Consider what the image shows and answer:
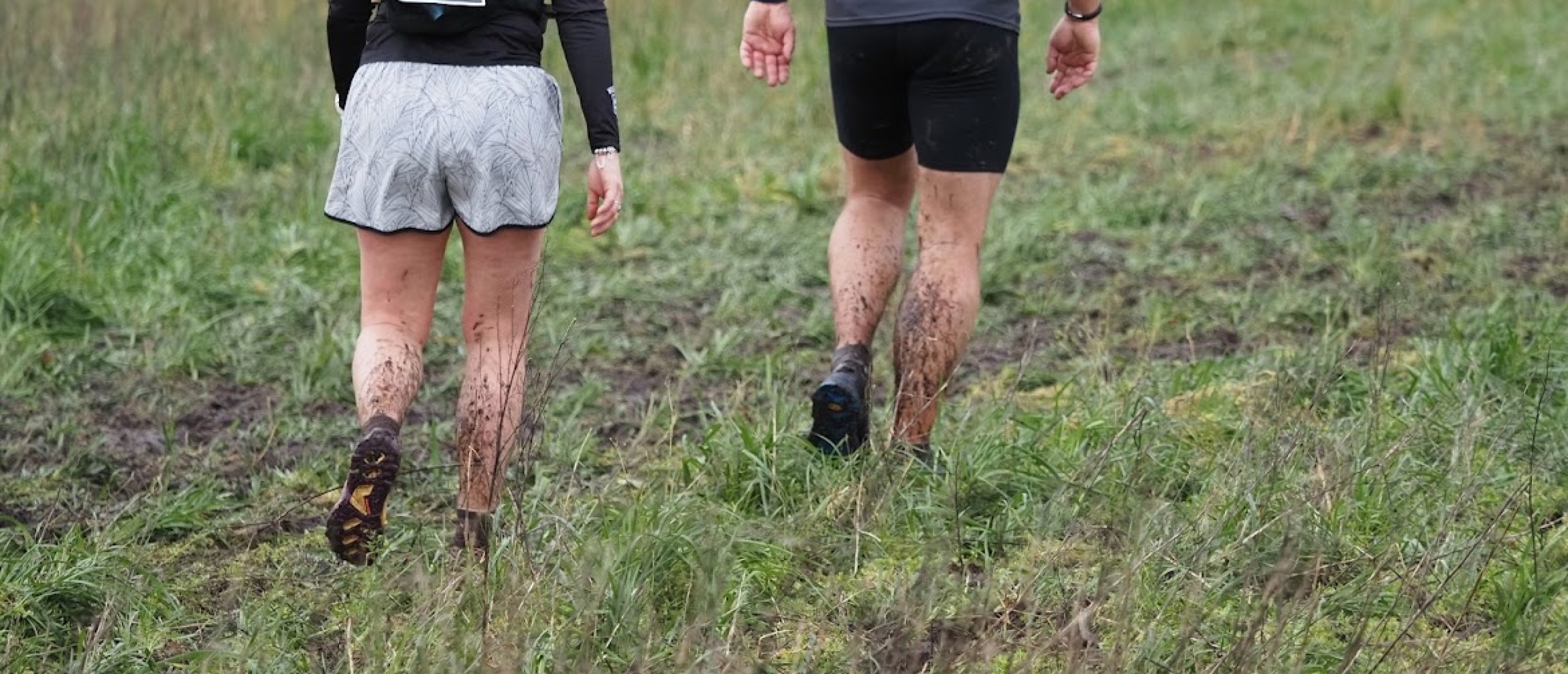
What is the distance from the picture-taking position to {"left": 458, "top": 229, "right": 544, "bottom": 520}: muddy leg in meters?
3.72

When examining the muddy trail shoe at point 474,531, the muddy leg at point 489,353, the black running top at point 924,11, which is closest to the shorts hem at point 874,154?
the black running top at point 924,11

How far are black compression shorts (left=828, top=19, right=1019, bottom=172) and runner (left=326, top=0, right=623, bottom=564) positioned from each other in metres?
0.71

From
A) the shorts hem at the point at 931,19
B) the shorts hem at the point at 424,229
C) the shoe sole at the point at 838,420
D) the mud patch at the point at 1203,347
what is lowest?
the mud patch at the point at 1203,347

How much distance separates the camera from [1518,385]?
4.79m

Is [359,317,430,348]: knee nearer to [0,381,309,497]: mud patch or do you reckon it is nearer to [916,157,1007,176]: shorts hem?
[0,381,309,497]: mud patch

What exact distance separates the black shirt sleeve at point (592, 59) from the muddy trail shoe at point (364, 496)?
28.8 inches

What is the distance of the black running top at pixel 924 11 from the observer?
13.6 ft

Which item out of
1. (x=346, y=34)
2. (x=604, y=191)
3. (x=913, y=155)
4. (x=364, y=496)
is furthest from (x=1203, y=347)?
(x=364, y=496)

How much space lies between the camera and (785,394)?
4.79m

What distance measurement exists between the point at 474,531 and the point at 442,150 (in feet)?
2.42

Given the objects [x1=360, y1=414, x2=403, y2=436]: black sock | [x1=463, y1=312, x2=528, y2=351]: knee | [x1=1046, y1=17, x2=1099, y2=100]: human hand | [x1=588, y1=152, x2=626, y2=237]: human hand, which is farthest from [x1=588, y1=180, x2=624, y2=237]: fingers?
[x1=1046, y1=17, x2=1099, y2=100]: human hand

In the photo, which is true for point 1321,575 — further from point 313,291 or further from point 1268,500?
point 313,291

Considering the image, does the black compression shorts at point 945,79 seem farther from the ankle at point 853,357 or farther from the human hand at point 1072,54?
the ankle at point 853,357

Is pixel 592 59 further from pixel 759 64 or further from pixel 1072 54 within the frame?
pixel 1072 54
